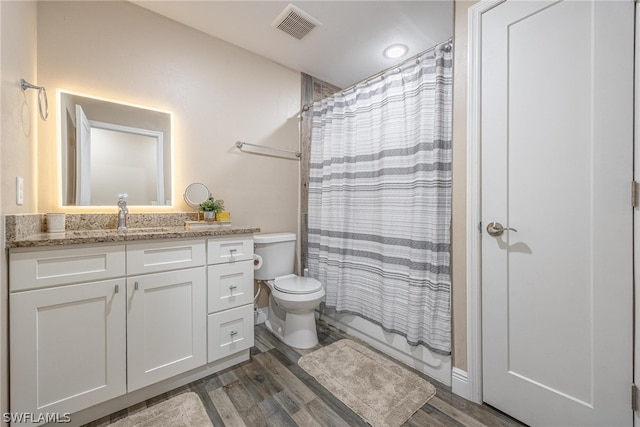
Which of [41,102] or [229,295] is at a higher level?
[41,102]

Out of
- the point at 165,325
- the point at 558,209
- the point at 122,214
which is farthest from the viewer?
the point at 122,214

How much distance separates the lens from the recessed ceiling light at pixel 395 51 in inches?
86.5

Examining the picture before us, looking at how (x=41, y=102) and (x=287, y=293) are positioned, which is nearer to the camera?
(x=41, y=102)

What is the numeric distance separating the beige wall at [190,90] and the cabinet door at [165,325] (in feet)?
2.31

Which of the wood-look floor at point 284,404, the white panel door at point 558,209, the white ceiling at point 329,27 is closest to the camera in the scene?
the white panel door at point 558,209

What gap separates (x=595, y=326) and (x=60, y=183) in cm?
275

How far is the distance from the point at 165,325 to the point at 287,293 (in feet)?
2.49

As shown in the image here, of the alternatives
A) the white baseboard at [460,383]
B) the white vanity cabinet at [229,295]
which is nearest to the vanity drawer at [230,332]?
the white vanity cabinet at [229,295]

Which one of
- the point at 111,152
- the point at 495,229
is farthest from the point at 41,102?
the point at 495,229

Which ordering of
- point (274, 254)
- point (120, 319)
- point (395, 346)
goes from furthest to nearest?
1. point (274, 254)
2. point (395, 346)
3. point (120, 319)

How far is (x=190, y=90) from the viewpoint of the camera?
2.01 meters

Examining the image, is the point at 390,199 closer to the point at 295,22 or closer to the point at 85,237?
the point at 295,22

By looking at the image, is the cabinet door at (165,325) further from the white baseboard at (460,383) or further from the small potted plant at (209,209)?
the white baseboard at (460,383)

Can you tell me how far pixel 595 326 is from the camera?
1.07 metres
